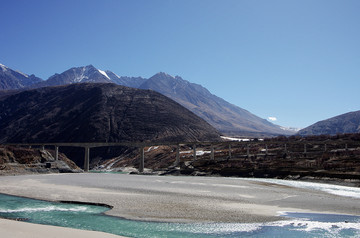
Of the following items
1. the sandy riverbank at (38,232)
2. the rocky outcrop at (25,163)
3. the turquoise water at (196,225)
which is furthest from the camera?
the rocky outcrop at (25,163)

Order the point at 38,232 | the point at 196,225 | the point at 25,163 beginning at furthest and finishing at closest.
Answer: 1. the point at 25,163
2. the point at 196,225
3. the point at 38,232

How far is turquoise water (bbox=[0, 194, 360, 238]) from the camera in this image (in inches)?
665

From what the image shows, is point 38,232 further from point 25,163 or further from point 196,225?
point 25,163

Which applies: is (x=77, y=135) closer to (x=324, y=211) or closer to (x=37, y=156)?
(x=37, y=156)

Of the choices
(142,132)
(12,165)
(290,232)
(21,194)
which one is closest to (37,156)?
(12,165)

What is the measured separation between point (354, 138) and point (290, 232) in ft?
396

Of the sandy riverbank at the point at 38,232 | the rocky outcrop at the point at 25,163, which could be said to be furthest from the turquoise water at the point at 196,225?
the rocky outcrop at the point at 25,163

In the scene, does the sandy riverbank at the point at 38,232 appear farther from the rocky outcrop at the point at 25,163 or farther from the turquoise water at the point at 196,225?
the rocky outcrop at the point at 25,163

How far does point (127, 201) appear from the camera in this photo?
2802cm

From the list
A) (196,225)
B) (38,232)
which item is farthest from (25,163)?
(196,225)

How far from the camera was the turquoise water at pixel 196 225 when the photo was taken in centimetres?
1689

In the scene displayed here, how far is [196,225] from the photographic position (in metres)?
19.0

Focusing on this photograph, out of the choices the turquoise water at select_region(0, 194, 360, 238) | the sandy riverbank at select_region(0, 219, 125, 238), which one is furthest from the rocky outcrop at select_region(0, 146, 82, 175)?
the sandy riverbank at select_region(0, 219, 125, 238)

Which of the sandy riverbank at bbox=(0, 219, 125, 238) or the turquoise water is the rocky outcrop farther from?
the sandy riverbank at bbox=(0, 219, 125, 238)
